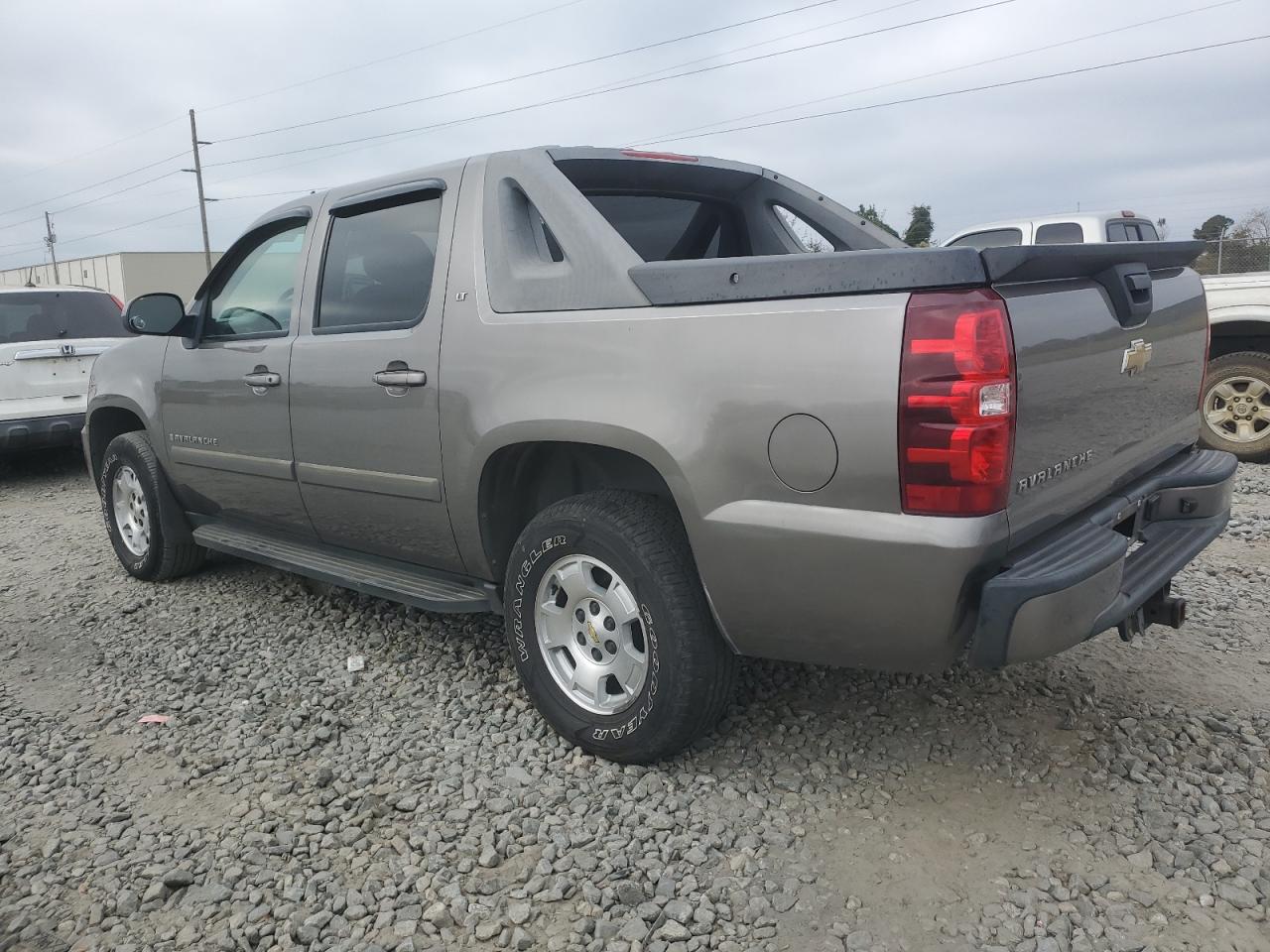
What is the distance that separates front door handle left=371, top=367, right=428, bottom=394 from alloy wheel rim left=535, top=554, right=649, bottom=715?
2.67 ft

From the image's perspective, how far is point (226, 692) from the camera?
3.63 m

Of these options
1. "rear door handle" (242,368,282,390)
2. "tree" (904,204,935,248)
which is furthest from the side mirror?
"tree" (904,204,935,248)

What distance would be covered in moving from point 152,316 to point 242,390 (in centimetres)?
64

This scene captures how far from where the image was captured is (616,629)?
9.41ft

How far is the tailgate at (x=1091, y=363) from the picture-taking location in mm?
2254

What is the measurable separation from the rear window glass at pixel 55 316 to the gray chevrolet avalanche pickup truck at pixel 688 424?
478 cm

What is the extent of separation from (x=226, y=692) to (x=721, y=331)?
245 centimetres

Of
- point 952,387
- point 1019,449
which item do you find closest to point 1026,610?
point 1019,449

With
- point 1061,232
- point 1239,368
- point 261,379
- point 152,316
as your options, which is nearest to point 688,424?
point 261,379

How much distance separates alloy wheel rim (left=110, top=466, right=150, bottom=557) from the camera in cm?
500

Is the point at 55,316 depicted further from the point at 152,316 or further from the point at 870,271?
the point at 870,271

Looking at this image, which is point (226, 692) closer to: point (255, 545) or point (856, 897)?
point (255, 545)

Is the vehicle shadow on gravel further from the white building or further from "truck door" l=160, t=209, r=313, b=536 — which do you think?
A: the white building

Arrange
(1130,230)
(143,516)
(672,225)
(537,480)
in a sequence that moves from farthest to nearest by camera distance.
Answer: (1130,230) → (143,516) → (672,225) → (537,480)
